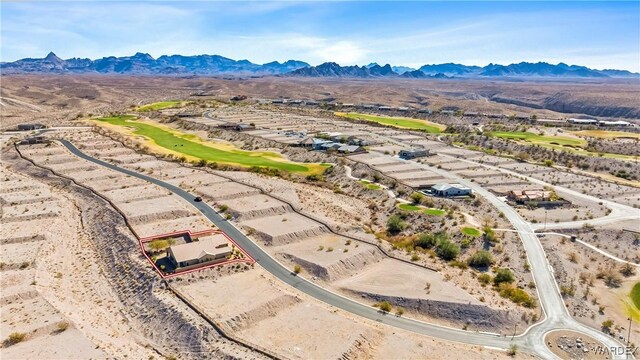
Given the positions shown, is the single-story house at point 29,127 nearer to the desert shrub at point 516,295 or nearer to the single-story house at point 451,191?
the single-story house at point 451,191

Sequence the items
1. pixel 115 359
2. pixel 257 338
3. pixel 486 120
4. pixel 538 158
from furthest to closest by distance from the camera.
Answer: pixel 486 120 < pixel 538 158 < pixel 257 338 < pixel 115 359

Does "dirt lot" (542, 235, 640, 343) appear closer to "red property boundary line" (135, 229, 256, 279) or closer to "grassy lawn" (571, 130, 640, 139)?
"red property boundary line" (135, 229, 256, 279)

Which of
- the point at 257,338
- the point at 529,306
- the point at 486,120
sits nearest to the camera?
the point at 257,338

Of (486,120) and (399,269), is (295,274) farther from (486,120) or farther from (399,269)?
(486,120)

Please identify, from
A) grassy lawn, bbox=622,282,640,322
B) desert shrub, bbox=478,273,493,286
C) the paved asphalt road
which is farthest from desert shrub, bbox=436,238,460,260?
grassy lawn, bbox=622,282,640,322

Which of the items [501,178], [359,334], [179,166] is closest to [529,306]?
[359,334]

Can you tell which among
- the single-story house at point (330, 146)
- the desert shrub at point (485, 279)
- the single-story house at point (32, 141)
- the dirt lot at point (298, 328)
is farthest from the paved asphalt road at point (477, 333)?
the single-story house at point (32, 141)

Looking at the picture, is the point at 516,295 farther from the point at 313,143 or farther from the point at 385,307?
the point at 313,143
